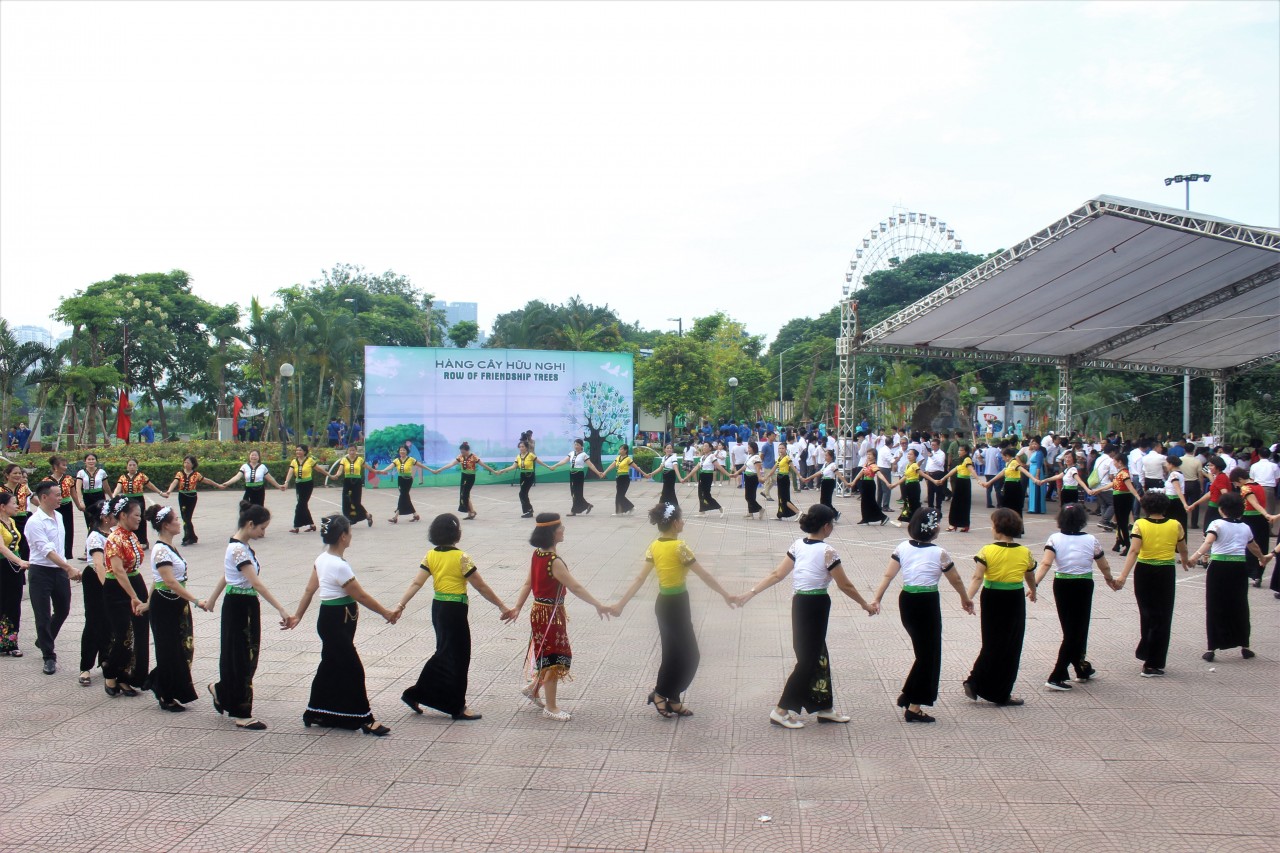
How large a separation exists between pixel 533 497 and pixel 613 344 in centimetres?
2884

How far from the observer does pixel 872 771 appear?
17.9 ft

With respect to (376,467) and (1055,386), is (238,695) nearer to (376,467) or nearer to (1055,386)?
(376,467)

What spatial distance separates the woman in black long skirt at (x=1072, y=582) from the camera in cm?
702

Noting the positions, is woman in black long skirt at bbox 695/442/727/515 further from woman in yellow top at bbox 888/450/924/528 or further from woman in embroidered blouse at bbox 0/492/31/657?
woman in embroidered blouse at bbox 0/492/31/657

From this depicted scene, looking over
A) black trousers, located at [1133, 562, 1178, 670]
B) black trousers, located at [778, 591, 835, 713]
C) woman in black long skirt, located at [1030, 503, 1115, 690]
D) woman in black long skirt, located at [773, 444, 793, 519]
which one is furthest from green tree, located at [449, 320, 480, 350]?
black trousers, located at [778, 591, 835, 713]

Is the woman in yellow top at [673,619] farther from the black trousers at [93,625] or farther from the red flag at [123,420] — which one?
the red flag at [123,420]

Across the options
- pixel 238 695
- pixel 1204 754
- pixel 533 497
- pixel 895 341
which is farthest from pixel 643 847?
pixel 895 341

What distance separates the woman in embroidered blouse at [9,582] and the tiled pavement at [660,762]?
31 centimetres

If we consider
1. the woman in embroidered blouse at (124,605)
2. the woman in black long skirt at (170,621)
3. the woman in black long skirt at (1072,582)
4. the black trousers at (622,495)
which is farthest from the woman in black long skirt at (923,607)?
the black trousers at (622,495)

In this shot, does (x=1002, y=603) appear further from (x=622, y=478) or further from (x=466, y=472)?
(x=466, y=472)

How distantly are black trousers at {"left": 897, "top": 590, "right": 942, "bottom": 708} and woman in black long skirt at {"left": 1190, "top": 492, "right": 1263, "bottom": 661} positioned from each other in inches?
119

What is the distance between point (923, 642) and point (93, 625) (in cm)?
608

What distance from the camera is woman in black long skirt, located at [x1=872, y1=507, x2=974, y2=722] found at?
6.26 metres

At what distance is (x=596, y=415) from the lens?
26953 millimetres
